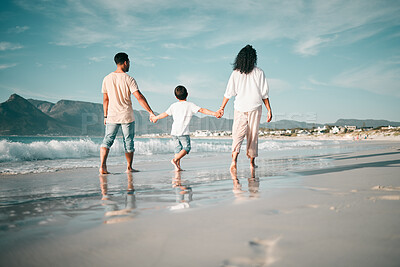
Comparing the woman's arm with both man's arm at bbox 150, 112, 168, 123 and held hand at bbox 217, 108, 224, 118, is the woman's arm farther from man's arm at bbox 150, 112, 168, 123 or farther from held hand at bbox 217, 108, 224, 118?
man's arm at bbox 150, 112, 168, 123

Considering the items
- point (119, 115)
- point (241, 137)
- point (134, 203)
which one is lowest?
point (134, 203)

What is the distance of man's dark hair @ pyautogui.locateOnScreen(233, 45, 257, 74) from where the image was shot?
4.85 m

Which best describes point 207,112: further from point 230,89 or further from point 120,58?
point 120,58

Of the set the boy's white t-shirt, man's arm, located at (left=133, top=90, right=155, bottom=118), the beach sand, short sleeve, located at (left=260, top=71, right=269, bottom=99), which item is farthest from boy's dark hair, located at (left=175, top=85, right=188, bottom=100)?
the beach sand

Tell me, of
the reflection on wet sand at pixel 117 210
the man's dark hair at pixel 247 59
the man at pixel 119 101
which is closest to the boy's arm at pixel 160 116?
the man at pixel 119 101

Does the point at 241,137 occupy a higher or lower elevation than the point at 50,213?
higher

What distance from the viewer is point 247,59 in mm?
4848

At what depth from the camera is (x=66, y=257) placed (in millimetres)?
1000

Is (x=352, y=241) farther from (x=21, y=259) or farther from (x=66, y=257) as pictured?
(x=21, y=259)

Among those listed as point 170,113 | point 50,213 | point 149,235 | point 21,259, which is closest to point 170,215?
point 149,235

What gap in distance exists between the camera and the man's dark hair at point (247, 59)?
191 inches

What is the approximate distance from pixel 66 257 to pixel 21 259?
0.61 feet

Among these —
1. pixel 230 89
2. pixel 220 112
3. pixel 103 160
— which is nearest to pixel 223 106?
pixel 220 112

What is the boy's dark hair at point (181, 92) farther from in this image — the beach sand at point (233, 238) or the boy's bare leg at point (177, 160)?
the beach sand at point (233, 238)
